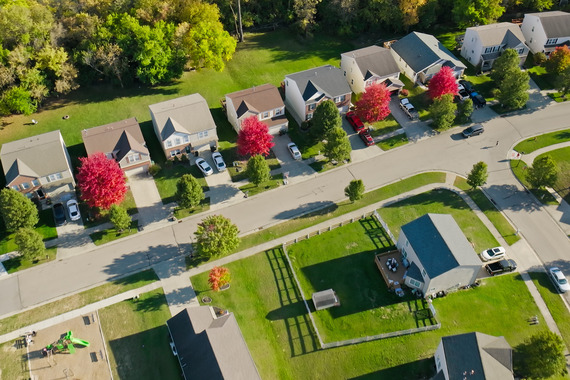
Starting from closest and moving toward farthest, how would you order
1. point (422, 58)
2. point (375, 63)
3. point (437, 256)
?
point (437, 256) → point (375, 63) → point (422, 58)

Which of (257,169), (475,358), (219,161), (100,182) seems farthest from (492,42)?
(100,182)

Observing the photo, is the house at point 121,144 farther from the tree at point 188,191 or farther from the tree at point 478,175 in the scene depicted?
the tree at point 478,175

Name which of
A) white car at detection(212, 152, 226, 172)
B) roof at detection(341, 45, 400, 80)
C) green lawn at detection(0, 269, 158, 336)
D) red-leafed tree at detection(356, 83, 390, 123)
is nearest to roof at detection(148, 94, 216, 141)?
white car at detection(212, 152, 226, 172)

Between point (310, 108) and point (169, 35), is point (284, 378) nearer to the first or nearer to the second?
point (310, 108)

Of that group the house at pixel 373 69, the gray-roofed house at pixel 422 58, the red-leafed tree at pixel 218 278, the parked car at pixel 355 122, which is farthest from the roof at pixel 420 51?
the red-leafed tree at pixel 218 278

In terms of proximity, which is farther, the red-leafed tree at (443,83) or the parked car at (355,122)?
the red-leafed tree at (443,83)

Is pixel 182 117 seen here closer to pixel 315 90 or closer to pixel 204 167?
pixel 204 167
